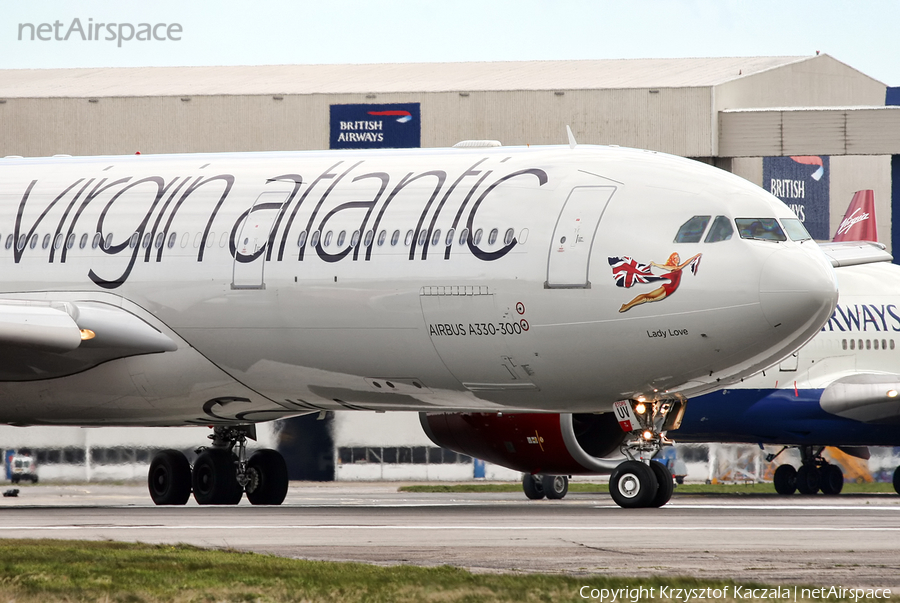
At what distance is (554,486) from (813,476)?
7.12m

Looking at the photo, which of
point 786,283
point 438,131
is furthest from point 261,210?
point 438,131

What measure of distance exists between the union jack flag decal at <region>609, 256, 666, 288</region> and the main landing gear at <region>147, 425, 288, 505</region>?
21.9 ft

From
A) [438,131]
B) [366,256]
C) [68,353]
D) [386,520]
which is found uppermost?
[438,131]

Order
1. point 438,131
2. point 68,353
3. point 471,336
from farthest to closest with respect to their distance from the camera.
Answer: point 438,131 → point 68,353 → point 471,336

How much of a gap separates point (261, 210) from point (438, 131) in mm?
18942

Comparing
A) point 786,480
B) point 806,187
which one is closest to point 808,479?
point 786,480

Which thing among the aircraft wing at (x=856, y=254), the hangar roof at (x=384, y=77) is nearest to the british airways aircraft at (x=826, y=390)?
the aircraft wing at (x=856, y=254)

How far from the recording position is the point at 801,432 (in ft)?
83.6

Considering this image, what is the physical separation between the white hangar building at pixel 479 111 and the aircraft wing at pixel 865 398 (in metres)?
9.07

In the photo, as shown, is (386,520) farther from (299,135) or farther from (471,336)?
(299,135)

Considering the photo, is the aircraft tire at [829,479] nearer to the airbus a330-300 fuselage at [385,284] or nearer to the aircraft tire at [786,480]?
the aircraft tire at [786,480]

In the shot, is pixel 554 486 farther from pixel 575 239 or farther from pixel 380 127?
pixel 380 127

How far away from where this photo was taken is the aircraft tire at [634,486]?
1552 cm

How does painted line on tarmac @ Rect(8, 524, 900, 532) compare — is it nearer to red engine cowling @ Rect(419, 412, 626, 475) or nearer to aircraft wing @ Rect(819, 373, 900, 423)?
red engine cowling @ Rect(419, 412, 626, 475)
